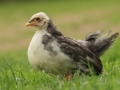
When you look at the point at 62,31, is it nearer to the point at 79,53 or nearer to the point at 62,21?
the point at 62,21

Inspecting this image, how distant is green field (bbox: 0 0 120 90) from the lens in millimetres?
5796

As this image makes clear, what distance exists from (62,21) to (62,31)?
4.05 meters

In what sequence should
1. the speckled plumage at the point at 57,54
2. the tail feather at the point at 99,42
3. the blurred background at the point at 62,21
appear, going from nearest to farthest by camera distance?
the speckled plumage at the point at 57,54
the tail feather at the point at 99,42
the blurred background at the point at 62,21

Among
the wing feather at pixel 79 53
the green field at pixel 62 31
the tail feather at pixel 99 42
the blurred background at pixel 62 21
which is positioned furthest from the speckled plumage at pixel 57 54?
the blurred background at pixel 62 21

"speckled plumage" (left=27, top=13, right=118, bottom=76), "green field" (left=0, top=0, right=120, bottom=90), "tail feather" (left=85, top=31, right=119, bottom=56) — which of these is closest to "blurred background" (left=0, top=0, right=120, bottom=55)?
"green field" (left=0, top=0, right=120, bottom=90)

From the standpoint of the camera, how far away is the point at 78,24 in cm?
2706

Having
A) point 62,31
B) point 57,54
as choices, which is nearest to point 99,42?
point 57,54

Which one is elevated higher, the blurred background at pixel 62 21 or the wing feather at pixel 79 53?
the wing feather at pixel 79 53

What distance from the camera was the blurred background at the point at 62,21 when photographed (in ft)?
77.2

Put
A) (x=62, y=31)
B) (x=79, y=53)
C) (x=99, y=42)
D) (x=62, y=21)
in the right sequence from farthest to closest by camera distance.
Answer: (x=62, y=21)
(x=62, y=31)
(x=99, y=42)
(x=79, y=53)

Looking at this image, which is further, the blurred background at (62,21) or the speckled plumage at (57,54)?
the blurred background at (62,21)

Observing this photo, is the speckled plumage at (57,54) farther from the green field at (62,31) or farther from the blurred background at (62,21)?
the blurred background at (62,21)

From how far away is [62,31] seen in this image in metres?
25.6

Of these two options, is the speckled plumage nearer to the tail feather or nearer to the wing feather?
the wing feather
